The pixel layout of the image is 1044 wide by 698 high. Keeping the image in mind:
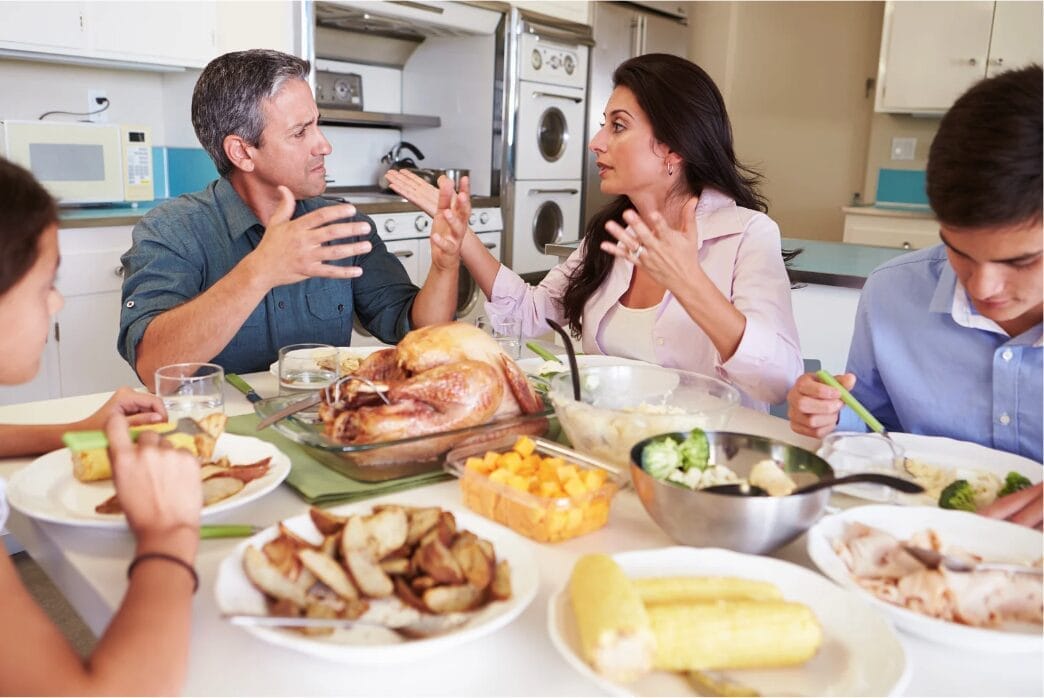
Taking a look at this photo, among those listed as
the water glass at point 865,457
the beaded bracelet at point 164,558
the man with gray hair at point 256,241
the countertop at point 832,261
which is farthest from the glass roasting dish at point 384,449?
the countertop at point 832,261

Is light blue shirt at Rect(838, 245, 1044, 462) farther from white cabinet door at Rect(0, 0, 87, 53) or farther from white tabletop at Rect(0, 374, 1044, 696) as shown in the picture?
white cabinet door at Rect(0, 0, 87, 53)

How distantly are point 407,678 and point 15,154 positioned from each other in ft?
9.67

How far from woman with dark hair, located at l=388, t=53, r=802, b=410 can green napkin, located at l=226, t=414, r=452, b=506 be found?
29.3 inches

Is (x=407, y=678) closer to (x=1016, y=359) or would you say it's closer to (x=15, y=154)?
(x=1016, y=359)

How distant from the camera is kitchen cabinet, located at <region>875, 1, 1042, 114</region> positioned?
4852 mm

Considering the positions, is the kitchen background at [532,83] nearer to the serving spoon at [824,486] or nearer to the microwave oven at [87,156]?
the microwave oven at [87,156]

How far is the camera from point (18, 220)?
89 cm

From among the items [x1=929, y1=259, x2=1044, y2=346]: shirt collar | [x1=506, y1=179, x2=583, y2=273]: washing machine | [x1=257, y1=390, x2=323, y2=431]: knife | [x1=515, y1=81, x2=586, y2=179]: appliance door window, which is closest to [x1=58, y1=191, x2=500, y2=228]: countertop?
[x1=506, y1=179, x2=583, y2=273]: washing machine

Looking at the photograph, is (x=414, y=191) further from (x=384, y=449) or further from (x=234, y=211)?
(x=384, y=449)

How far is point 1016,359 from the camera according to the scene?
1.35 meters

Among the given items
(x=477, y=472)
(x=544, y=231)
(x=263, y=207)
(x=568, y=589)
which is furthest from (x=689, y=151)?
(x=544, y=231)

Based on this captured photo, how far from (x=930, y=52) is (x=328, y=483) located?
5.11 m

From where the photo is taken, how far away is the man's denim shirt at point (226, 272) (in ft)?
5.96

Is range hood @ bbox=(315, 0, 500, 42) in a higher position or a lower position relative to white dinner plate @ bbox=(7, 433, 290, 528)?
higher
